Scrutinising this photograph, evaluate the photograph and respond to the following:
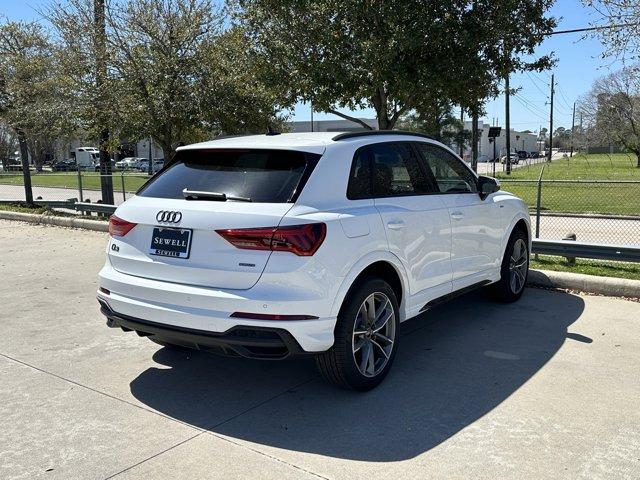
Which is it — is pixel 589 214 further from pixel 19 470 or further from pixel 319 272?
pixel 19 470

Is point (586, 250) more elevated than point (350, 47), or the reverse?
point (350, 47)

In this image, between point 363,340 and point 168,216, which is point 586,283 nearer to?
point 363,340

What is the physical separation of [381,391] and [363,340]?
398 mm

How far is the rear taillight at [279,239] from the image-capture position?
372cm

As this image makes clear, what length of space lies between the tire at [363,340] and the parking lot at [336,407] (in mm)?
146

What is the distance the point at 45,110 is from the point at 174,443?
35.8 ft

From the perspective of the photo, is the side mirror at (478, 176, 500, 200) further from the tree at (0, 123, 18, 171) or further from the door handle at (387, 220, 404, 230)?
the tree at (0, 123, 18, 171)

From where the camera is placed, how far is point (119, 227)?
14.5 feet

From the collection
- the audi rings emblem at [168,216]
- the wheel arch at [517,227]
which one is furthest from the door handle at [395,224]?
the wheel arch at [517,227]

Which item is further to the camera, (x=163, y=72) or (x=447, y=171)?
(x=163, y=72)

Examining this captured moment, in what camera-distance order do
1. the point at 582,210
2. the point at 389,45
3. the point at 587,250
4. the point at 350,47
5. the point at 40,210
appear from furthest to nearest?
the point at 40,210 < the point at 582,210 < the point at 350,47 < the point at 389,45 < the point at 587,250

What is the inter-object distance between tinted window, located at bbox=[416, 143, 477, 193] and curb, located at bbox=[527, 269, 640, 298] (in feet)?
6.98

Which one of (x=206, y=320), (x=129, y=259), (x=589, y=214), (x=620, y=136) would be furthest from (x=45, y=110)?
(x=620, y=136)

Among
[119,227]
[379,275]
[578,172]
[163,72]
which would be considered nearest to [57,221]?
[163,72]
